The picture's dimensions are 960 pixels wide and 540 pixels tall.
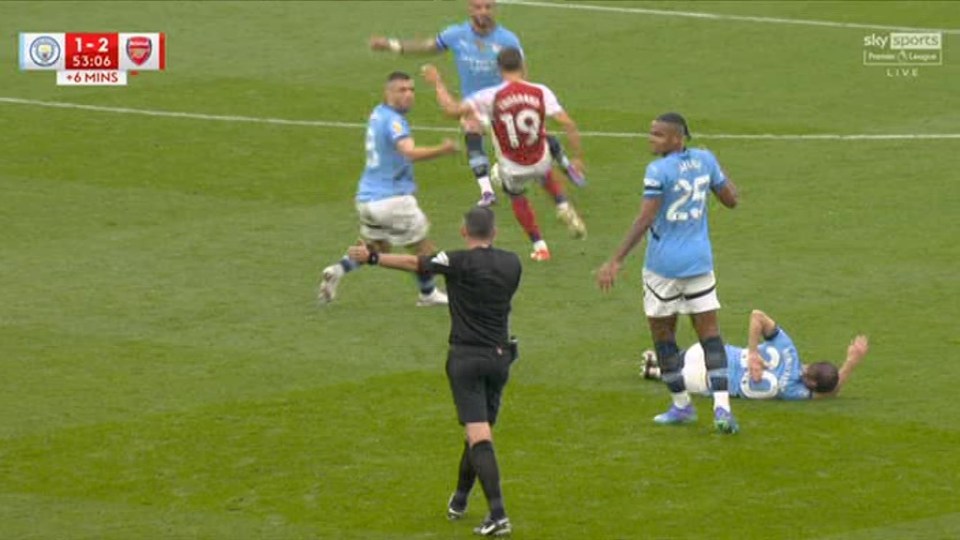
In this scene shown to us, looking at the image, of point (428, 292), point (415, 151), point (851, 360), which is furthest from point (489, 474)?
point (428, 292)

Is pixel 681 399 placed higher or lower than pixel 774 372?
lower

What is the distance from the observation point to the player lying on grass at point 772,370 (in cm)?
2097

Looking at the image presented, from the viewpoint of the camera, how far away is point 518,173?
26.6 metres

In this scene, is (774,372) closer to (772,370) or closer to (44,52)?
(772,370)

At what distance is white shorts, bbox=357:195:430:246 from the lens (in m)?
24.7

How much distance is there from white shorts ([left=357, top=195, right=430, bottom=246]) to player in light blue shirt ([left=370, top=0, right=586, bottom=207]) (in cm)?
342

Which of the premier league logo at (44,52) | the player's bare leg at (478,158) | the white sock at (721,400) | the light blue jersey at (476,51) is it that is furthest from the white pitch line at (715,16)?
the white sock at (721,400)

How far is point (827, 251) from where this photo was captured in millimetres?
26719

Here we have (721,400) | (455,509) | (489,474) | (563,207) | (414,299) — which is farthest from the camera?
(563,207)

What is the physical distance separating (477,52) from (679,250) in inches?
368

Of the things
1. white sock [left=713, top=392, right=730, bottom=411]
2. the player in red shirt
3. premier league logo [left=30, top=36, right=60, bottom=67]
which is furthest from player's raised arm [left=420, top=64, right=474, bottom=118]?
premier league logo [left=30, top=36, right=60, bottom=67]

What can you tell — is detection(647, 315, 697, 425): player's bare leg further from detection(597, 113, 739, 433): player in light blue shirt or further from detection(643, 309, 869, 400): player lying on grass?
detection(643, 309, 869, 400): player lying on grass

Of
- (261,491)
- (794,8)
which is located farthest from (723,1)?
(261,491)

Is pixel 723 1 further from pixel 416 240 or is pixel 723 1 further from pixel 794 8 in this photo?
pixel 416 240
